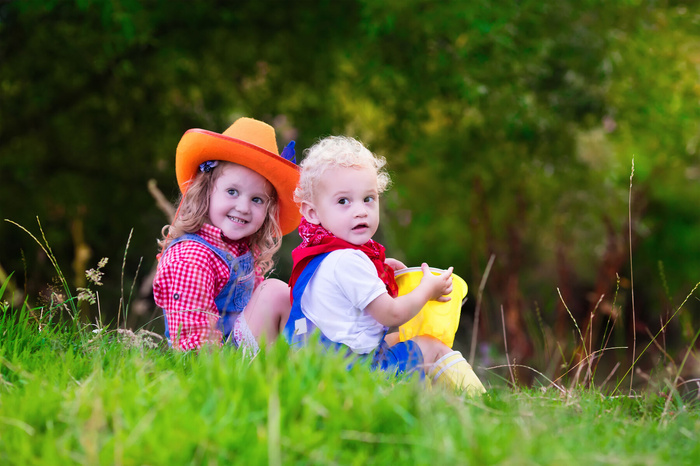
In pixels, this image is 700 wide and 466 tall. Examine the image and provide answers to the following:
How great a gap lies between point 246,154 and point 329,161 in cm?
51

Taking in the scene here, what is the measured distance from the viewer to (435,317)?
10.2ft

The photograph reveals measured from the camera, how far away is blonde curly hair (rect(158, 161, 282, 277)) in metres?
3.35

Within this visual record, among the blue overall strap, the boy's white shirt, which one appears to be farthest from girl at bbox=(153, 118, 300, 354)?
the boy's white shirt

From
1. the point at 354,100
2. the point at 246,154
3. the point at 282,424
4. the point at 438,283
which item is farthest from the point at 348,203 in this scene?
the point at 354,100

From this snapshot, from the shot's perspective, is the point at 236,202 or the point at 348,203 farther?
the point at 236,202

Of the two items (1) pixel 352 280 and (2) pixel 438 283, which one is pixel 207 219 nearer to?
(1) pixel 352 280

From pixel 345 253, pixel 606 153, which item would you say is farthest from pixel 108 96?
pixel 606 153

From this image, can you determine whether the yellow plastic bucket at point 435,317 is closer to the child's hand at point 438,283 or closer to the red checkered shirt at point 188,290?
the child's hand at point 438,283

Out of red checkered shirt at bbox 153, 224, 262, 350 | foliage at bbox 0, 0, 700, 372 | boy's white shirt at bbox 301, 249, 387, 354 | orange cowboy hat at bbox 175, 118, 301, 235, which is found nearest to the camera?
boy's white shirt at bbox 301, 249, 387, 354

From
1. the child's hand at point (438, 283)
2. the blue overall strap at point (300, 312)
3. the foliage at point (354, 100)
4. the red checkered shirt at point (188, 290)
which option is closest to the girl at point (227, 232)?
the red checkered shirt at point (188, 290)

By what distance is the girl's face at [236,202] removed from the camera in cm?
331

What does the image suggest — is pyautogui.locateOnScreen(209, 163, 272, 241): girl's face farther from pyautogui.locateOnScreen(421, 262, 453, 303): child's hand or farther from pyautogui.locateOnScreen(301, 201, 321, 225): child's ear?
pyautogui.locateOnScreen(421, 262, 453, 303): child's hand

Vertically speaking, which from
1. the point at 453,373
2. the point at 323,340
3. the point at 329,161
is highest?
the point at 329,161

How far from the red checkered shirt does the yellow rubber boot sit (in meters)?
0.97
